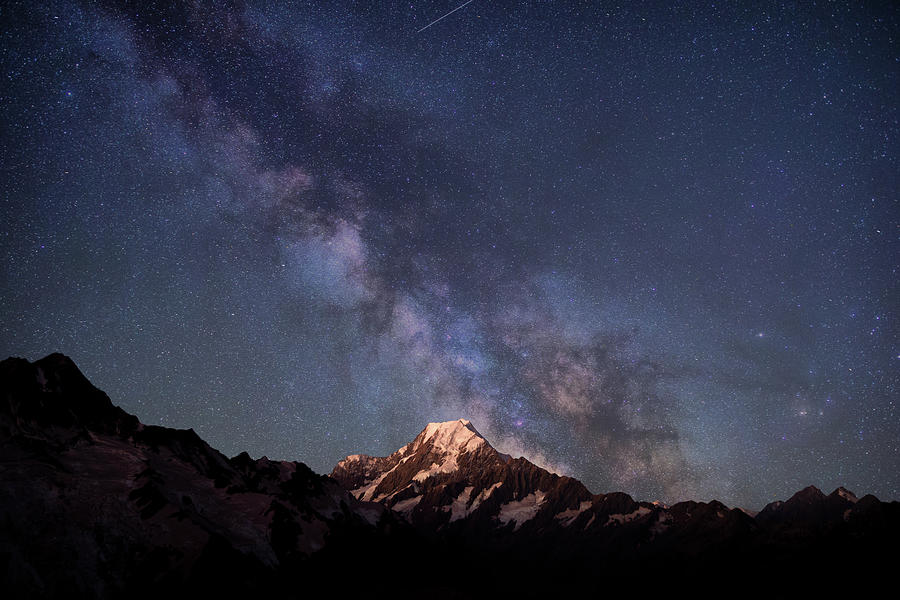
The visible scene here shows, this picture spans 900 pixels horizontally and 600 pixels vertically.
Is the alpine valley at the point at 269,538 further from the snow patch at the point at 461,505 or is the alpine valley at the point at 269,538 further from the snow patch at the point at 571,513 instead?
the snow patch at the point at 461,505

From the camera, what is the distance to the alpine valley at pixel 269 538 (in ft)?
147

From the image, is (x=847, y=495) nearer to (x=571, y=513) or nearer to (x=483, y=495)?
(x=571, y=513)

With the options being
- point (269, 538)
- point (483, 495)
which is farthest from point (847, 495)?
point (269, 538)

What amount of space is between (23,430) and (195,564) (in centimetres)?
2927

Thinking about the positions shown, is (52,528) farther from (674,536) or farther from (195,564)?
(674,536)

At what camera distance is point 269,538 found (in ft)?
216

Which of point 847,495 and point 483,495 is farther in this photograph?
point 483,495

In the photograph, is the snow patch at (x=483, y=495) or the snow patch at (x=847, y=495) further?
the snow patch at (x=483, y=495)

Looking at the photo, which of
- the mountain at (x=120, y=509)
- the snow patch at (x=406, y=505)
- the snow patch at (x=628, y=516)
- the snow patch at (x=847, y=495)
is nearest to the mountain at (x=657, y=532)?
the snow patch at (x=628, y=516)

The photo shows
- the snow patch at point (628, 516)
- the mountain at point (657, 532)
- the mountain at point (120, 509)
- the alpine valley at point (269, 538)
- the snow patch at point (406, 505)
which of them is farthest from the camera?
the snow patch at point (406, 505)

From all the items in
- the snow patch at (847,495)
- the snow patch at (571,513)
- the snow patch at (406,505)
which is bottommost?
the snow patch at (406,505)

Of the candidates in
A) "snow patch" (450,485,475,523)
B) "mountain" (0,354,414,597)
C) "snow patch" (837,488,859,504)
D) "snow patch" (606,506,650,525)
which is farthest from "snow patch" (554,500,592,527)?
"mountain" (0,354,414,597)

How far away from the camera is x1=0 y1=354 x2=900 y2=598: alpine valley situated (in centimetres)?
4478

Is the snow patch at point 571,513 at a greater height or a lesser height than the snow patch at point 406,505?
greater
